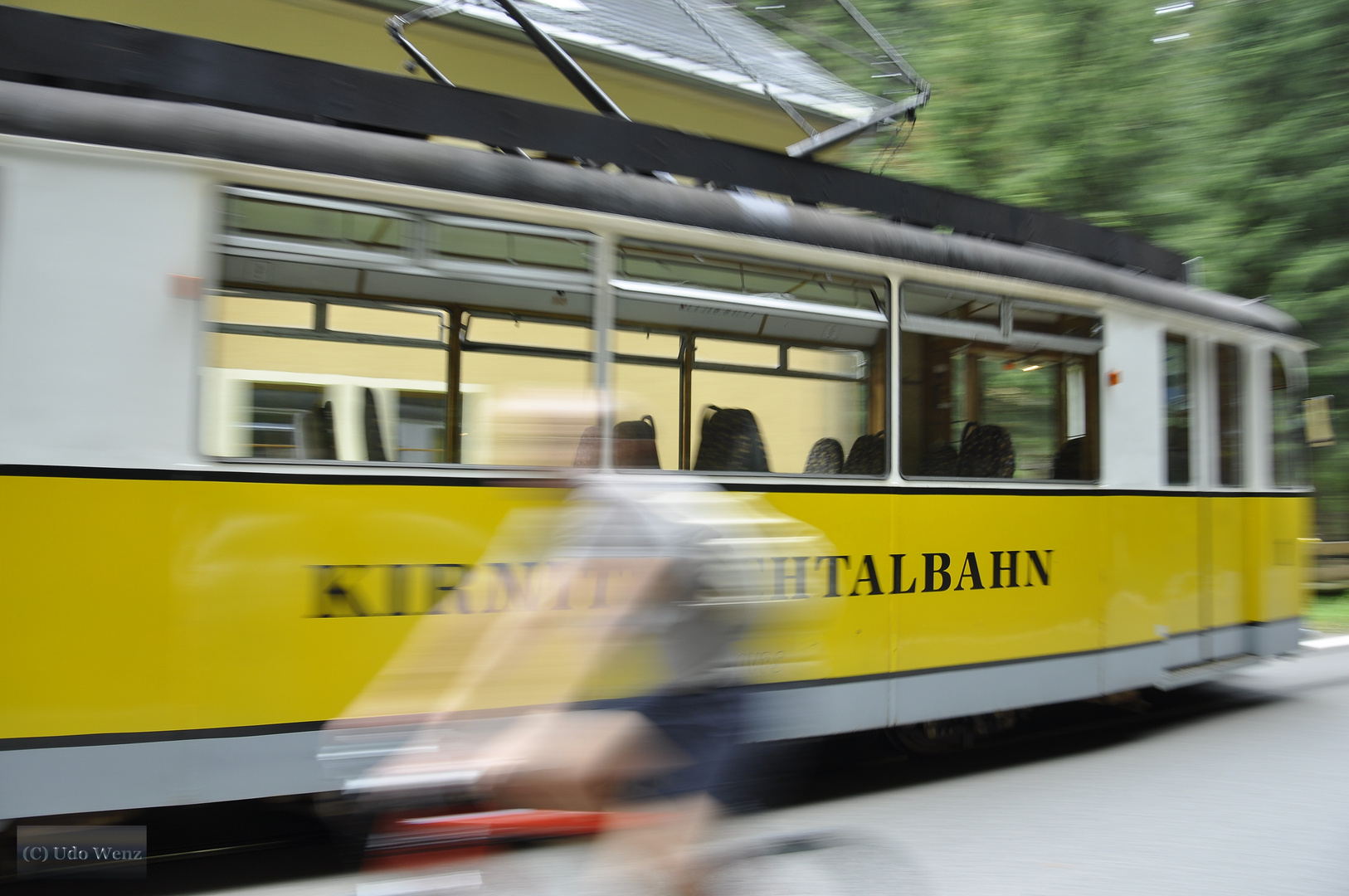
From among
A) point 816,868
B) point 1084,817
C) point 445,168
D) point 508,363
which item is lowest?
point 1084,817

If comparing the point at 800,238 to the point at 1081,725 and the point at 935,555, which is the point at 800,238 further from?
the point at 1081,725

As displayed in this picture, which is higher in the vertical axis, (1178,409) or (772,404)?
(1178,409)

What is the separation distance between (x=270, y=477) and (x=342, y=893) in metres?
1.56

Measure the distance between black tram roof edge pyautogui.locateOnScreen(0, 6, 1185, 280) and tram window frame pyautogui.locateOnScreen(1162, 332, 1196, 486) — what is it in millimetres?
1922

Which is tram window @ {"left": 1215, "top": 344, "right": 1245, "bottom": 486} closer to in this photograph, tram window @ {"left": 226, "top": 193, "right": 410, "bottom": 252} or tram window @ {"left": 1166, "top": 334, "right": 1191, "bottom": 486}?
tram window @ {"left": 1166, "top": 334, "right": 1191, "bottom": 486}

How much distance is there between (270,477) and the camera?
347 centimetres

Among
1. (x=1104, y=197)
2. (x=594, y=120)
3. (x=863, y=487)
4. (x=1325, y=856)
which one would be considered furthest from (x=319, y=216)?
(x=1104, y=197)

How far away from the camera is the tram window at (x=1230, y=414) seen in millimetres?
6816

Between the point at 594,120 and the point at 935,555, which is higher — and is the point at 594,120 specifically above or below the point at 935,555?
above

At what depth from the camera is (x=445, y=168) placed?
379cm

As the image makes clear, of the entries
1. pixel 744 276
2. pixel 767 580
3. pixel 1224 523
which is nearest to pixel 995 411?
pixel 744 276

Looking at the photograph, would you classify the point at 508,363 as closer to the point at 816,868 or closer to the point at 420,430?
the point at 420,430

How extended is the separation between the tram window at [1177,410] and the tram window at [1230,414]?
18.3 inches

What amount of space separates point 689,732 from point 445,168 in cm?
252
